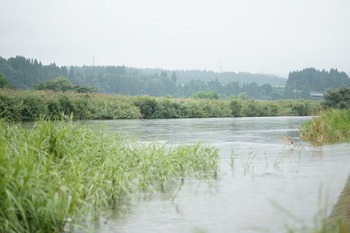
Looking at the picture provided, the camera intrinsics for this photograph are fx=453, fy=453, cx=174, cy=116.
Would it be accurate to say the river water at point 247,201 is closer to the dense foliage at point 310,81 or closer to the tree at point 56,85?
the tree at point 56,85

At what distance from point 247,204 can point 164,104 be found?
43101 millimetres

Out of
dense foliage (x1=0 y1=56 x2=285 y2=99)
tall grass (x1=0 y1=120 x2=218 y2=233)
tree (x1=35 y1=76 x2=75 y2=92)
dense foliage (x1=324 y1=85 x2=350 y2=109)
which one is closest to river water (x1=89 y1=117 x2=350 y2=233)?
tall grass (x1=0 y1=120 x2=218 y2=233)

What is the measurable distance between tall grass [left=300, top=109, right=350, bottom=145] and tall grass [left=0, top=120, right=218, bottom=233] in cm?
809

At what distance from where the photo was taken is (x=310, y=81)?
495 ft

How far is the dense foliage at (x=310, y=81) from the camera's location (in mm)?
136250

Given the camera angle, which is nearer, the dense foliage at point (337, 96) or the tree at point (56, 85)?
the dense foliage at point (337, 96)

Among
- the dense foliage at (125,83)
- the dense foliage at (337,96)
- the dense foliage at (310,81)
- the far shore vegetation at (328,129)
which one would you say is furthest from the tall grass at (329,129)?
the dense foliage at (310,81)

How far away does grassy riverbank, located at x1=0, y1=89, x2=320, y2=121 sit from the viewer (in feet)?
111

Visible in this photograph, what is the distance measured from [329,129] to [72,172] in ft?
48.3

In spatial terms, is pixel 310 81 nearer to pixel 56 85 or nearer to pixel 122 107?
pixel 56 85

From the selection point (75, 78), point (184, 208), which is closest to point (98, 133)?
point (184, 208)

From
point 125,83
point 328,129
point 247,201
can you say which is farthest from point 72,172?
point 125,83

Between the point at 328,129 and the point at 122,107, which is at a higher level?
the point at 122,107

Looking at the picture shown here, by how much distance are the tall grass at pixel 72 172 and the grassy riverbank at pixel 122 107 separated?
17.6m
